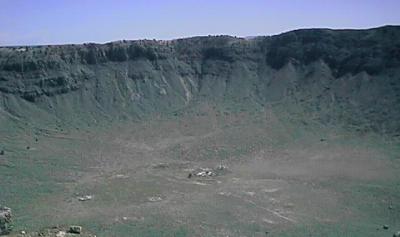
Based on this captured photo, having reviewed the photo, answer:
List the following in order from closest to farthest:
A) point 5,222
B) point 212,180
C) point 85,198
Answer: point 5,222, point 85,198, point 212,180

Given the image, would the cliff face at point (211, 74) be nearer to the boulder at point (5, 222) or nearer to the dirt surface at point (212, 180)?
the dirt surface at point (212, 180)

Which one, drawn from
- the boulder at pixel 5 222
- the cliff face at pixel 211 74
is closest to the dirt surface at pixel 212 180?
the boulder at pixel 5 222

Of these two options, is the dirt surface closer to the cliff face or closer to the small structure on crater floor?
the small structure on crater floor

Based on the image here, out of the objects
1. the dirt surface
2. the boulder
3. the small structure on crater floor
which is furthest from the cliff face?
the boulder

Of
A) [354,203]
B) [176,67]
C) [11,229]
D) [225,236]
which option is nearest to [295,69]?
[176,67]

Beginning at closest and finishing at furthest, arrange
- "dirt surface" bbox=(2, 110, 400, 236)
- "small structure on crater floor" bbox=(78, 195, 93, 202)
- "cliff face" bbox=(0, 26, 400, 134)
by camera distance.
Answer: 1. "dirt surface" bbox=(2, 110, 400, 236)
2. "small structure on crater floor" bbox=(78, 195, 93, 202)
3. "cliff face" bbox=(0, 26, 400, 134)

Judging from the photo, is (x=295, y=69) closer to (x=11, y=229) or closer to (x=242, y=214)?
(x=242, y=214)

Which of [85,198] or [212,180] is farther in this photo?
[212,180]

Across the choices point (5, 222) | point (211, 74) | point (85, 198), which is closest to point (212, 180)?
point (85, 198)

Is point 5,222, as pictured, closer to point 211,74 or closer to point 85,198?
point 85,198
